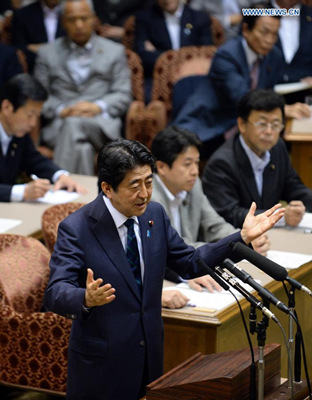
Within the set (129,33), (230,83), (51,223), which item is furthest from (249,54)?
(51,223)

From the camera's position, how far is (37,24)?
6.98 metres

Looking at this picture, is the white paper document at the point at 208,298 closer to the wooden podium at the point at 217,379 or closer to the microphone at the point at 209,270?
the microphone at the point at 209,270

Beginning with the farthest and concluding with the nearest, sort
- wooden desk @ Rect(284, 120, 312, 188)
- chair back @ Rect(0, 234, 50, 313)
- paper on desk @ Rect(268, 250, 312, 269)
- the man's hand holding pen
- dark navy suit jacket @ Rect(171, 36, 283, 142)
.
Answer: dark navy suit jacket @ Rect(171, 36, 283, 142), wooden desk @ Rect(284, 120, 312, 188), the man's hand holding pen, paper on desk @ Rect(268, 250, 312, 269), chair back @ Rect(0, 234, 50, 313)

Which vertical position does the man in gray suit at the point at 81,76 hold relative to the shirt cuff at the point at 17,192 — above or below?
above

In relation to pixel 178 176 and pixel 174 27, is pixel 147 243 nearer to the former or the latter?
pixel 178 176

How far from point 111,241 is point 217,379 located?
542 mm

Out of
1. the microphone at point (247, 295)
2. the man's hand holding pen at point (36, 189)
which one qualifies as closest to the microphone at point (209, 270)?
the microphone at point (247, 295)

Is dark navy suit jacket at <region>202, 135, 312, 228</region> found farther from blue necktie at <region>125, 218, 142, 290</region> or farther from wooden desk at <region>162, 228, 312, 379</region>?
blue necktie at <region>125, 218, 142, 290</region>

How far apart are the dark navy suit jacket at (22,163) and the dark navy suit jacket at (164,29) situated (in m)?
2.16

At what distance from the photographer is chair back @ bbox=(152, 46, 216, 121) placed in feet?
20.8

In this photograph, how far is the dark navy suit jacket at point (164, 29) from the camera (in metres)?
7.12

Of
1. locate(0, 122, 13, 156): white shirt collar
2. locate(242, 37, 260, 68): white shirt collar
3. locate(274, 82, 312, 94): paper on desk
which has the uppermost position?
locate(242, 37, 260, 68): white shirt collar

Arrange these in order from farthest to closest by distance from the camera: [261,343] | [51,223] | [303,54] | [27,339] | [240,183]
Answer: [303,54] → [240,183] → [51,223] → [27,339] → [261,343]

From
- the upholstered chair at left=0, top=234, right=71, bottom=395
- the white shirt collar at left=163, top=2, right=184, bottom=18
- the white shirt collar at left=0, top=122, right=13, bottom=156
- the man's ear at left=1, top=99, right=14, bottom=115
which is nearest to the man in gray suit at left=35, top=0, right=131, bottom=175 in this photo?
the white shirt collar at left=163, top=2, right=184, bottom=18
